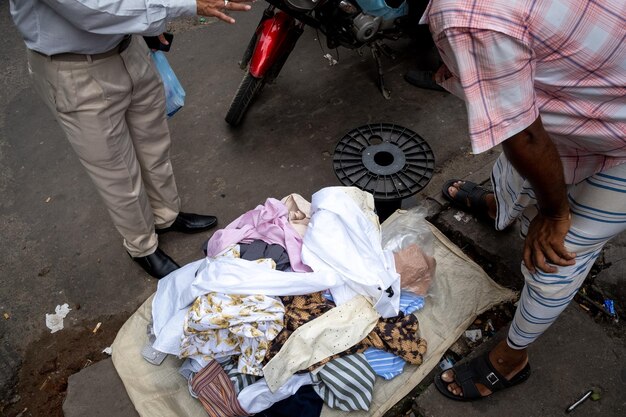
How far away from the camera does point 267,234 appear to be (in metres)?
2.41

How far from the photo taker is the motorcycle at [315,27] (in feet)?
9.38

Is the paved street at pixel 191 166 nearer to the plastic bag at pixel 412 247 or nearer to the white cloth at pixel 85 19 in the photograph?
the plastic bag at pixel 412 247

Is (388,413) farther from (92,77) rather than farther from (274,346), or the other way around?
(92,77)

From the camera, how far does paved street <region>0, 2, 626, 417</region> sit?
8.79 ft

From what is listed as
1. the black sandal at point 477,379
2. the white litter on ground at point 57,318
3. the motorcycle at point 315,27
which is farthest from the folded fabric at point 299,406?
the motorcycle at point 315,27

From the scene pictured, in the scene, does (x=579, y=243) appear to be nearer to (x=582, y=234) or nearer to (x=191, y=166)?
(x=582, y=234)

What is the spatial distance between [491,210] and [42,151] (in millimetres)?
3114

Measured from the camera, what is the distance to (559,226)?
1.50 m

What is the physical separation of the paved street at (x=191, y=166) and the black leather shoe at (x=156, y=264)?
3.6 inches

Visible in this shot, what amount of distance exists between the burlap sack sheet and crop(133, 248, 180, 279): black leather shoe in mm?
236

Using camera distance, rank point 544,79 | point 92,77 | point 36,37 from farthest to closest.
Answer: point 92,77 < point 36,37 < point 544,79

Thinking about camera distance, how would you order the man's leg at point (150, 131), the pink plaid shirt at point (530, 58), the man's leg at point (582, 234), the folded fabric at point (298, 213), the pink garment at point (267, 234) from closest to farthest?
the pink plaid shirt at point (530, 58) → the man's leg at point (582, 234) → the man's leg at point (150, 131) → the pink garment at point (267, 234) → the folded fabric at point (298, 213)

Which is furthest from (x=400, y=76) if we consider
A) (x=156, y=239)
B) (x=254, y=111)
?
(x=156, y=239)

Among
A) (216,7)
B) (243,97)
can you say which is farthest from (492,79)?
(243,97)
